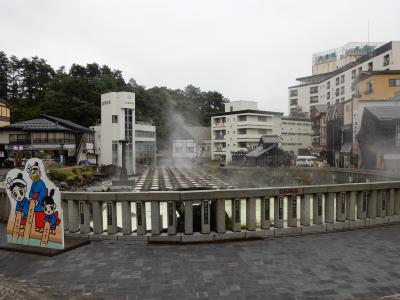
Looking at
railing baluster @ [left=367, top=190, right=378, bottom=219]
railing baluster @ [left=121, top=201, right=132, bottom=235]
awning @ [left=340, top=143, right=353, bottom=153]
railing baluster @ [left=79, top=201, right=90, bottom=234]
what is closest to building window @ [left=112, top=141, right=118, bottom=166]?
awning @ [left=340, top=143, right=353, bottom=153]

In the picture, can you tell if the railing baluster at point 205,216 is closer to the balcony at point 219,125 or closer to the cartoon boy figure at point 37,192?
the cartoon boy figure at point 37,192

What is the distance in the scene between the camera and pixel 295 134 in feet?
241

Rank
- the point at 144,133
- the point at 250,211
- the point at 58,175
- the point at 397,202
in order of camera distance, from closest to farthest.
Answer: the point at 250,211 → the point at 397,202 → the point at 58,175 → the point at 144,133

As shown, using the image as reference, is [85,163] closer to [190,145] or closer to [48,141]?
[48,141]

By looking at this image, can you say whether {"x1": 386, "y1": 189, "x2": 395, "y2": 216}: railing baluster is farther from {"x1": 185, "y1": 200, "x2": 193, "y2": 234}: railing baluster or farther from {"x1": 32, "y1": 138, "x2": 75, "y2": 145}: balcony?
{"x1": 32, "y1": 138, "x2": 75, "y2": 145}: balcony

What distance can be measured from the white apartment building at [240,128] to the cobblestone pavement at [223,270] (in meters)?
58.4

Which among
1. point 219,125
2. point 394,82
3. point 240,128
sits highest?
point 394,82

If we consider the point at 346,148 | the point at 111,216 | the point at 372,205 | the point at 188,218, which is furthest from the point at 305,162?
the point at 111,216

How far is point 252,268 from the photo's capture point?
5.75 meters

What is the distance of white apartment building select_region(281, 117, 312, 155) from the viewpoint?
72.1 meters

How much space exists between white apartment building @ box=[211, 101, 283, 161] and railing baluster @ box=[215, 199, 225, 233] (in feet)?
190

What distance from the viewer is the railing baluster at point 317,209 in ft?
26.6

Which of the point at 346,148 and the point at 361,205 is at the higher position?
the point at 346,148

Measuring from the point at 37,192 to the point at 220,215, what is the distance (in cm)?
419
